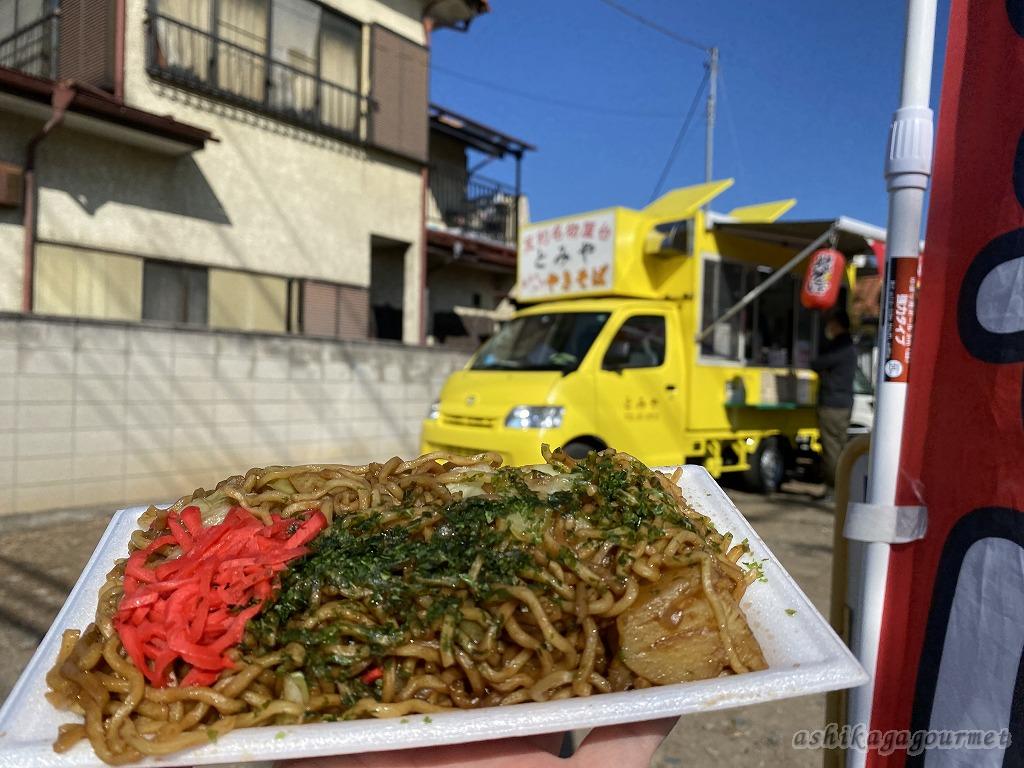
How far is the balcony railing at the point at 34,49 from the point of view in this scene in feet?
29.8

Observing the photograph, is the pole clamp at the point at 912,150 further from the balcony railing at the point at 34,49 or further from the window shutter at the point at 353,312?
the balcony railing at the point at 34,49

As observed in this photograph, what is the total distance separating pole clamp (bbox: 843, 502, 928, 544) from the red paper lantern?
19.7 feet

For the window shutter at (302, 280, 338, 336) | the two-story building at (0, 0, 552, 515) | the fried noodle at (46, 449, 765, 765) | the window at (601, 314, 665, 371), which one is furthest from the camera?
the window shutter at (302, 280, 338, 336)

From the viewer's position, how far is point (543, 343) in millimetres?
7523

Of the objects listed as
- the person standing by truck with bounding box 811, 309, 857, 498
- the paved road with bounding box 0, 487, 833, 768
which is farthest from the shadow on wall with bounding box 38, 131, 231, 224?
the person standing by truck with bounding box 811, 309, 857, 498

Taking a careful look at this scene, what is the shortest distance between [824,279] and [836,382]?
66.3 inches

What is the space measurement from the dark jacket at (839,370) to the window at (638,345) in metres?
2.25

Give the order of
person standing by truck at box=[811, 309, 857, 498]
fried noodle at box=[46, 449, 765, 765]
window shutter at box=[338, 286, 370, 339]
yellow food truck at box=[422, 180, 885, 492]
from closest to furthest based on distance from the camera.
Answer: fried noodle at box=[46, 449, 765, 765] < yellow food truck at box=[422, 180, 885, 492] < person standing by truck at box=[811, 309, 857, 498] < window shutter at box=[338, 286, 370, 339]

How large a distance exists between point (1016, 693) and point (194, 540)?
212 centimetres

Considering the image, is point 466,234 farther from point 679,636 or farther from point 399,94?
point 679,636

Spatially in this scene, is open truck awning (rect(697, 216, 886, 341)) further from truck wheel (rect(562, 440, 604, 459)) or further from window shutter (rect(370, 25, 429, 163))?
window shutter (rect(370, 25, 429, 163))

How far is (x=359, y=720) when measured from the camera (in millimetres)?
1416

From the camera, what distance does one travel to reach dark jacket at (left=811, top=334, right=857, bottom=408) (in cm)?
825

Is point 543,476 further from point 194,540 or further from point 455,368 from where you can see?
point 455,368
